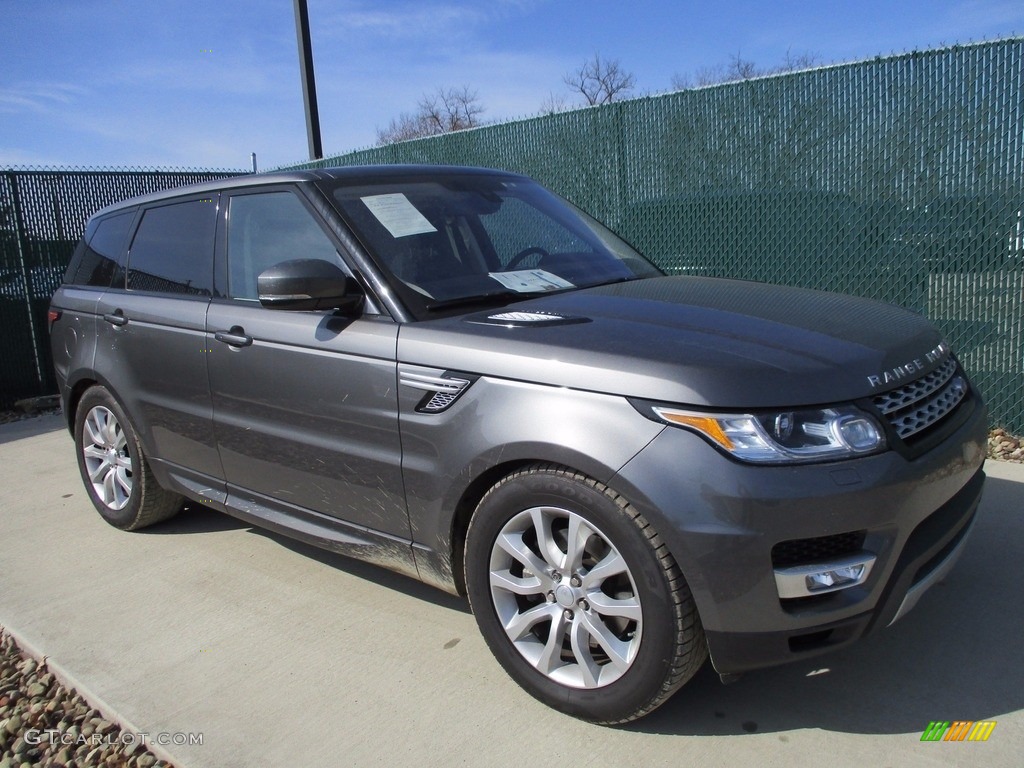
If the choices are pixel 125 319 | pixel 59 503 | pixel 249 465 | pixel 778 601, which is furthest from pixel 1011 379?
pixel 59 503

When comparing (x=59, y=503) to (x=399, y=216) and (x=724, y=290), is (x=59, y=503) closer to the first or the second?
(x=399, y=216)

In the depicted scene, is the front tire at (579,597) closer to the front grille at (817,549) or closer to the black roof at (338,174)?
the front grille at (817,549)

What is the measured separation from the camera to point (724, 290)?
10.5 feet

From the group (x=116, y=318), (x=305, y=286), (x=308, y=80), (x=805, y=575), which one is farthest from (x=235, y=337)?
(x=308, y=80)

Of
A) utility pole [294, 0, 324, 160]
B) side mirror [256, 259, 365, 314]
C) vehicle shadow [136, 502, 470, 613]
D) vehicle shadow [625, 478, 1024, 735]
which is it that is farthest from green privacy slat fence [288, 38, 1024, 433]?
utility pole [294, 0, 324, 160]

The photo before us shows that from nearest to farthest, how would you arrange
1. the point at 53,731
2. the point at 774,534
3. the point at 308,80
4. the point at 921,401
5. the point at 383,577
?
the point at 774,534, the point at 921,401, the point at 53,731, the point at 383,577, the point at 308,80

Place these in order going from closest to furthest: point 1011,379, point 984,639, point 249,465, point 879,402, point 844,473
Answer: point 844,473
point 879,402
point 984,639
point 249,465
point 1011,379

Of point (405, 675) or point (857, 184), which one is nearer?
point (405, 675)

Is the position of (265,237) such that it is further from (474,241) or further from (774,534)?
(774,534)

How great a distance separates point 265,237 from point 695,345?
200cm

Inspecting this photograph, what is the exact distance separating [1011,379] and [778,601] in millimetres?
3955

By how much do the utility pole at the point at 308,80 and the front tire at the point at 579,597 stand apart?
9.08 metres

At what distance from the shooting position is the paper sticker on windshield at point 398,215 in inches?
126

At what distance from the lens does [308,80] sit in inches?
423
